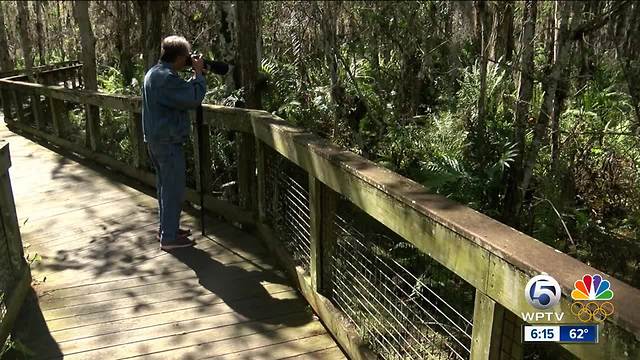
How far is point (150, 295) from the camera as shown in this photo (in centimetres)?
427

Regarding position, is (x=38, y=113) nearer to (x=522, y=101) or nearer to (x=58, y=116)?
(x=58, y=116)

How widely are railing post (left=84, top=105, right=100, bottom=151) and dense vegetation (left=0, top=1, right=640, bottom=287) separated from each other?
45 cm

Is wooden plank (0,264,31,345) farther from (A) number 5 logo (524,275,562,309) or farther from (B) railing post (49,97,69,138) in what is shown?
(B) railing post (49,97,69,138)

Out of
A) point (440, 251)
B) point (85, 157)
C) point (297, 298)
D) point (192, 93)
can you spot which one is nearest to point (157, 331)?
point (297, 298)

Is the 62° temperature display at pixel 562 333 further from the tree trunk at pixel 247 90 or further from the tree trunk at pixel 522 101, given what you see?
the tree trunk at pixel 247 90

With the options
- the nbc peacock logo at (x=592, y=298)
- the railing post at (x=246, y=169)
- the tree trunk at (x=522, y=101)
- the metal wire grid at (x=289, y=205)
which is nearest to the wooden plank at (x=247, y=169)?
the railing post at (x=246, y=169)

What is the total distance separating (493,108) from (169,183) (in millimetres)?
4742

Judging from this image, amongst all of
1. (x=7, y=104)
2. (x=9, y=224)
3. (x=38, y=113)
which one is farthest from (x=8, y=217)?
(x=7, y=104)

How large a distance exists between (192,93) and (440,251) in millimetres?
3082

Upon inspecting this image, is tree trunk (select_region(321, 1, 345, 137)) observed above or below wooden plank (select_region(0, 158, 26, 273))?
above

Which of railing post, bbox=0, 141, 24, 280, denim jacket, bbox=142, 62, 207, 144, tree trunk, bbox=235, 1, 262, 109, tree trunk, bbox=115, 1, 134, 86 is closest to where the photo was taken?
railing post, bbox=0, 141, 24, 280

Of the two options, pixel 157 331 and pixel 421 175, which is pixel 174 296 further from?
pixel 421 175

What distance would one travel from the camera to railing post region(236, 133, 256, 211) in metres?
5.24

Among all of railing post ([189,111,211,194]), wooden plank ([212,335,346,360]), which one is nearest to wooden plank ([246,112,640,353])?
wooden plank ([212,335,346,360])
